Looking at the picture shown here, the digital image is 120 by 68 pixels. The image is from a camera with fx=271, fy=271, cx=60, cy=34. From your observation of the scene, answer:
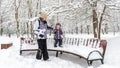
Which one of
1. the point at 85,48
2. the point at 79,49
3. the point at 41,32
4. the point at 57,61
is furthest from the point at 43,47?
the point at 85,48

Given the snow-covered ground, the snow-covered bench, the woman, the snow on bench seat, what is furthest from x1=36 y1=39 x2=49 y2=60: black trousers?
the snow on bench seat

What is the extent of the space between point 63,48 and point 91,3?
19.3 ft

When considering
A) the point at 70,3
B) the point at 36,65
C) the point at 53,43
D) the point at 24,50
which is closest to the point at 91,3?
the point at 70,3

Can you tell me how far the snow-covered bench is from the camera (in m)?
9.68

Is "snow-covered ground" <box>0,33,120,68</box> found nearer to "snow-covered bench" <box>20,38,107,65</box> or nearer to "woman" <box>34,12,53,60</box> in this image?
"snow-covered bench" <box>20,38,107,65</box>

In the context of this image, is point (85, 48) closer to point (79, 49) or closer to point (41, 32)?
point (79, 49)

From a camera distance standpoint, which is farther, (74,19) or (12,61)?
(74,19)

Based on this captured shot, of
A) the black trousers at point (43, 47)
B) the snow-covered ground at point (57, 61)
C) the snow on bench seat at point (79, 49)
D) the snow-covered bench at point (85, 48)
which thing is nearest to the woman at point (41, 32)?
the black trousers at point (43, 47)

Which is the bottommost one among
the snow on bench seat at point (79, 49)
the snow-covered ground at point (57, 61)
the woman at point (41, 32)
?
the snow-covered ground at point (57, 61)

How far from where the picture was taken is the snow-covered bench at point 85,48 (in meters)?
9.68

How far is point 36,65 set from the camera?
1076cm

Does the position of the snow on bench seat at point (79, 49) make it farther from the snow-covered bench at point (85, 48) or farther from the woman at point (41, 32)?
the woman at point (41, 32)

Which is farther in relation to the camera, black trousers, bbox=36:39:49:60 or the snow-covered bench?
black trousers, bbox=36:39:49:60

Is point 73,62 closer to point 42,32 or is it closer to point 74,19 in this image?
point 42,32
